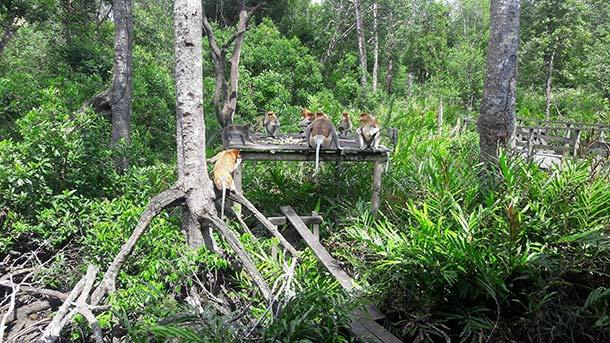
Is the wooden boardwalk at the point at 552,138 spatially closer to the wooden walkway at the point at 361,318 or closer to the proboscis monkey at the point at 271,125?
the proboscis monkey at the point at 271,125

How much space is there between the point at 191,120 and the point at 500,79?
3.14m

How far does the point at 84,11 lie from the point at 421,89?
1199cm

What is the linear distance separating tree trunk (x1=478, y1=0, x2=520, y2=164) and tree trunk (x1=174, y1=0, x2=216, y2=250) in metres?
2.86

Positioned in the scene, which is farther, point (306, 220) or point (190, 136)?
point (306, 220)

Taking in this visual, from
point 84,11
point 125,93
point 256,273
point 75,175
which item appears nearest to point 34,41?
point 84,11

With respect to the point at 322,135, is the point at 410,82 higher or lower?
higher

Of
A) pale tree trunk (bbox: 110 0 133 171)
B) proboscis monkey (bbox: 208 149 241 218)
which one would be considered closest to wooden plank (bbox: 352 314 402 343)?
proboscis monkey (bbox: 208 149 241 218)

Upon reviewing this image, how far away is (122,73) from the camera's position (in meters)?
6.20

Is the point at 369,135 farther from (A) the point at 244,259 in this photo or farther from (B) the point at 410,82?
(B) the point at 410,82

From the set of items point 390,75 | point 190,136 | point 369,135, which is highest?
point 390,75

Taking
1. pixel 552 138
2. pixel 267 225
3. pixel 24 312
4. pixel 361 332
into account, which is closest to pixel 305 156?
pixel 267 225

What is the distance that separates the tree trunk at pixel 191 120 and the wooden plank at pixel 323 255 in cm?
103

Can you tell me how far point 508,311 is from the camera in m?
3.45

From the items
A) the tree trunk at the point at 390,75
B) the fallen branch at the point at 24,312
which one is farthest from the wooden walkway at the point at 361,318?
the tree trunk at the point at 390,75
